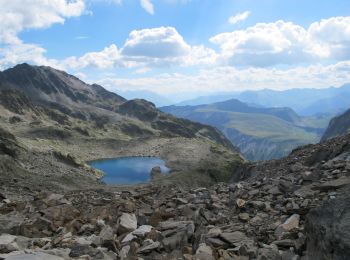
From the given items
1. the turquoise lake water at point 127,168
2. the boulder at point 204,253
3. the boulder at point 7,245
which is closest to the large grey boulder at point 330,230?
the boulder at point 204,253

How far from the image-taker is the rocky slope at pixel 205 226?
12125mm

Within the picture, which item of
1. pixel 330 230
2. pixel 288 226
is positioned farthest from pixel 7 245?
pixel 330 230

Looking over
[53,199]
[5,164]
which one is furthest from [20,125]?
[53,199]

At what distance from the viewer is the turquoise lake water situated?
418 ft

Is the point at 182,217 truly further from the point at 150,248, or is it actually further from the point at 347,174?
the point at 347,174

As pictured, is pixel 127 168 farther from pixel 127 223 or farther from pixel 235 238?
pixel 235 238

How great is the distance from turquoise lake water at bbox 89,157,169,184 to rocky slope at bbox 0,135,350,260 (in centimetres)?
9787

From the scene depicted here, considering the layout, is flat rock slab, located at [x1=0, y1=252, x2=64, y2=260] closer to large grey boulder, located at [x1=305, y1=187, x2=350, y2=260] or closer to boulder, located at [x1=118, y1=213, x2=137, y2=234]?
boulder, located at [x1=118, y1=213, x2=137, y2=234]

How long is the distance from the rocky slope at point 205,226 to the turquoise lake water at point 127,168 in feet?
321

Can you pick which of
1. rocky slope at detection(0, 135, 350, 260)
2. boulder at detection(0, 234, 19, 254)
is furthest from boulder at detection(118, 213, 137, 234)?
boulder at detection(0, 234, 19, 254)

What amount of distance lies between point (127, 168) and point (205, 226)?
133 m

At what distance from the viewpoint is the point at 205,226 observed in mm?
17469

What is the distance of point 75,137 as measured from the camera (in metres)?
182

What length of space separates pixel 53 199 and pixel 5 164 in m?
56.1
